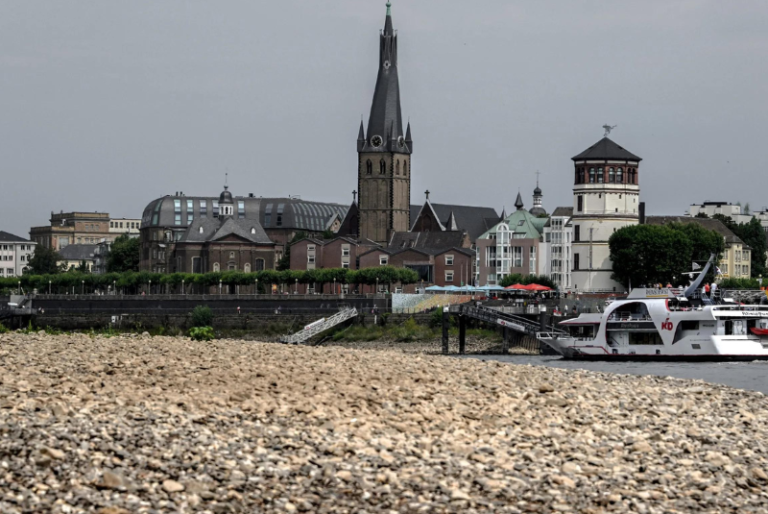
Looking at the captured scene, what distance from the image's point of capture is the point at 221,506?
722 inches

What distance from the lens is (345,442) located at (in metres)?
21.6

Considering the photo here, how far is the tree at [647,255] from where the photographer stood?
10994cm

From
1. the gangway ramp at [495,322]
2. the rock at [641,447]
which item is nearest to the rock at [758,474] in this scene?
the rock at [641,447]

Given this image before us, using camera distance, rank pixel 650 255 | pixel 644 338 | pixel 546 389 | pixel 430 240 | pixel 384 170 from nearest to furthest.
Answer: pixel 546 389 < pixel 644 338 < pixel 650 255 < pixel 430 240 < pixel 384 170

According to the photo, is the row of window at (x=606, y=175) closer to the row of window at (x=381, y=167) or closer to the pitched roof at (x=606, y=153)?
the pitched roof at (x=606, y=153)

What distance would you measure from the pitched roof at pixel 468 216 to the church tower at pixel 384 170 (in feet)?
38.5

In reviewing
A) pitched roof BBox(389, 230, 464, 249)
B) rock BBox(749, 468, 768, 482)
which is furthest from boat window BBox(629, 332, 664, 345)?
pitched roof BBox(389, 230, 464, 249)

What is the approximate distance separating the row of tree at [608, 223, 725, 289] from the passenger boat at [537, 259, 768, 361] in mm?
42604

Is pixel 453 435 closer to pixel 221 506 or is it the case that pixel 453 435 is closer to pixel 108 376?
pixel 221 506

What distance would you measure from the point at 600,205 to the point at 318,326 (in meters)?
29.0

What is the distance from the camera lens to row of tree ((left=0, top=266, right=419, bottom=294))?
132 metres

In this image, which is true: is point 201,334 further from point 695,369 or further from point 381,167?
point 381,167

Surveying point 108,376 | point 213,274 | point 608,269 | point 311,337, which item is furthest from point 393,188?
point 108,376

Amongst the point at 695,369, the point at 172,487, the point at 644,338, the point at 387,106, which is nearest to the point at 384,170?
the point at 387,106
